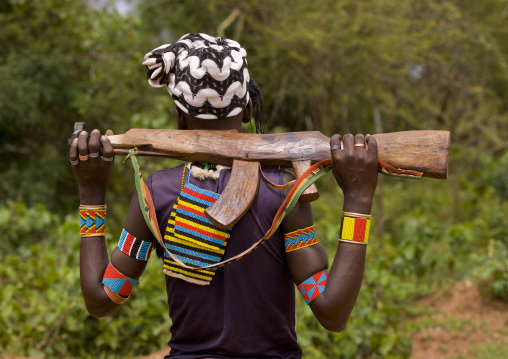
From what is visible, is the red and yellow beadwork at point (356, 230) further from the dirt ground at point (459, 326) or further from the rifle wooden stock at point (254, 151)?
the dirt ground at point (459, 326)

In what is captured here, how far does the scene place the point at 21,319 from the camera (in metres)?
4.55

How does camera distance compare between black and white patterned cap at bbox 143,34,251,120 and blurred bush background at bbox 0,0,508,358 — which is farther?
blurred bush background at bbox 0,0,508,358

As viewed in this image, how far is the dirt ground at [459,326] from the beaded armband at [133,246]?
8.92ft

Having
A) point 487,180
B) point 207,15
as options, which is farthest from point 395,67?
point 207,15

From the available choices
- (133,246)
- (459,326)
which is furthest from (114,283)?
(459,326)

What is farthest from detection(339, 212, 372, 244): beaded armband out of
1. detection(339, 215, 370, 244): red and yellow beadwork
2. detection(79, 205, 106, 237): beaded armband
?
detection(79, 205, 106, 237): beaded armband

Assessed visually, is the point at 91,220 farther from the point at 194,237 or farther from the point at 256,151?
the point at 256,151

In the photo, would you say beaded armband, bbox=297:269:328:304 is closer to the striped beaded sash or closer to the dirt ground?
the striped beaded sash

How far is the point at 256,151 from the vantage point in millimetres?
1961

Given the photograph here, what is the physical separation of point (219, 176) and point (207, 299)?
41cm

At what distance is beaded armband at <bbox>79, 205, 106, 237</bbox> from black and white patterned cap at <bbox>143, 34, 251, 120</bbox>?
0.46 meters

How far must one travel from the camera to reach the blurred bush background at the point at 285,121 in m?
4.73

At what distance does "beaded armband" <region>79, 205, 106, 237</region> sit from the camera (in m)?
1.99

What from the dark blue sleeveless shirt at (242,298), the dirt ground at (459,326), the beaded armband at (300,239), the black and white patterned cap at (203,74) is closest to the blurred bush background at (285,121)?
the dirt ground at (459,326)
